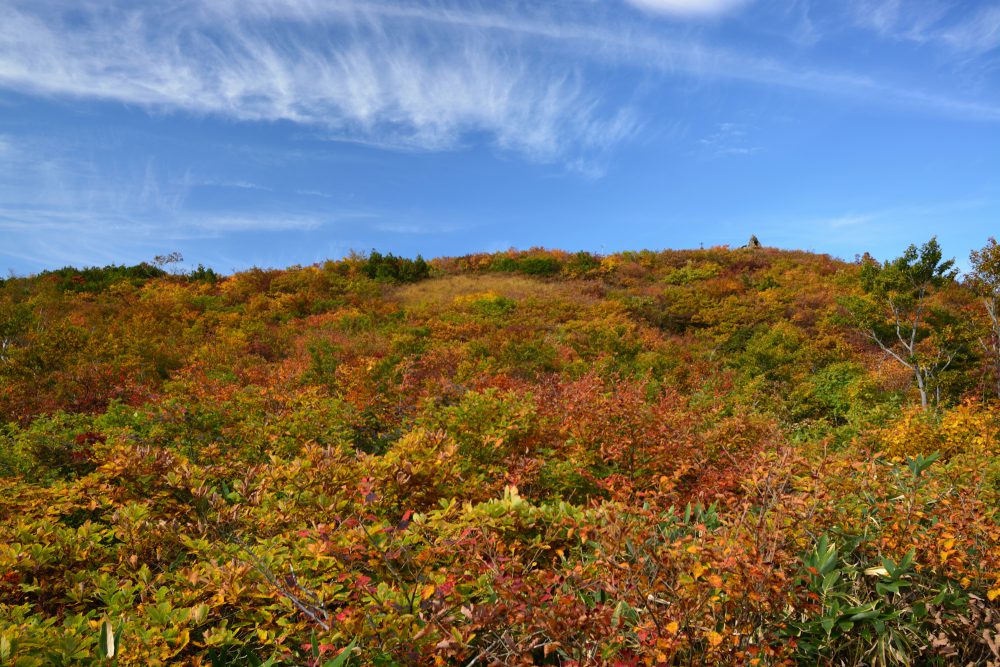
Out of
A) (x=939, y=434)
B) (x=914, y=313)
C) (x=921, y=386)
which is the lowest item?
(x=939, y=434)

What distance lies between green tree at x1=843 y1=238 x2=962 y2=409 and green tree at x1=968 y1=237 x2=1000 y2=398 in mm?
649

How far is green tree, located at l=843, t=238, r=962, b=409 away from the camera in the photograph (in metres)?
11.8

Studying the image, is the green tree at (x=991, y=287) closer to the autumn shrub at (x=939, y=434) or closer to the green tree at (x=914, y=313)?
the green tree at (x=914, y=313)

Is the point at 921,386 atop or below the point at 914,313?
below

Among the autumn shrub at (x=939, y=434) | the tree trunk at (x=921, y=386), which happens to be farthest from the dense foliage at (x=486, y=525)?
the tree trunk at (x=921, y=386)

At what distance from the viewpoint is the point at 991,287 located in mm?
11117

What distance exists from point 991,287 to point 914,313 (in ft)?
7.82

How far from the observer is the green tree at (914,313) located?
11.8m

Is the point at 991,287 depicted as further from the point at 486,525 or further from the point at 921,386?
the point at 486,525

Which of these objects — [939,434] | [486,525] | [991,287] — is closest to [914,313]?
[991,287]

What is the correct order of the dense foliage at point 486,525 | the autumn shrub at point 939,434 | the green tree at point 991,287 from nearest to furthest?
the dense foliage at point 486,525
the autumn shrub at point 939,434
the green tree at point 991,287

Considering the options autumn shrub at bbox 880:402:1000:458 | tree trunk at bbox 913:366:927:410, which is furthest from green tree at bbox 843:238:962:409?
autumn shrub at bbox 880:402:1000:458

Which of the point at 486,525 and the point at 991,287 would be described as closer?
the point at 486,525

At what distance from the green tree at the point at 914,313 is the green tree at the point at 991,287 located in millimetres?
649
